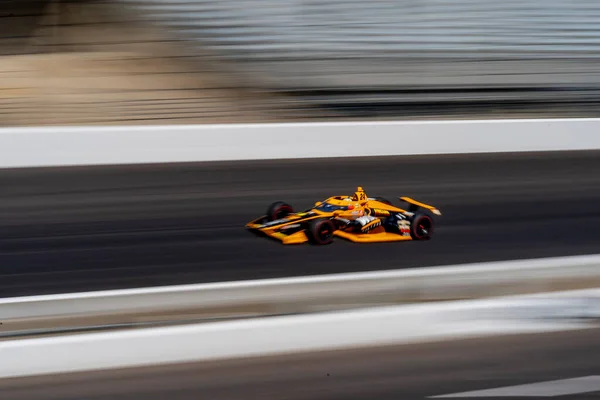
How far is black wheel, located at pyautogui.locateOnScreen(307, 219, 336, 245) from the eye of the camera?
580 centimetres

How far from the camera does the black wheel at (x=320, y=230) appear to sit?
580cm

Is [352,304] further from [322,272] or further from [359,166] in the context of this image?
[359,166]

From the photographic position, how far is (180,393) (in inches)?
138

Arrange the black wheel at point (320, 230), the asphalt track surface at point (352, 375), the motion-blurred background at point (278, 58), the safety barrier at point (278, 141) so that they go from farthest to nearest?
the motion-blurred background at point (278, 58) < the safety barrier at point (278, 141) < the black wheel at point (320, 230) < the asphalt track surface at point (352, 375)

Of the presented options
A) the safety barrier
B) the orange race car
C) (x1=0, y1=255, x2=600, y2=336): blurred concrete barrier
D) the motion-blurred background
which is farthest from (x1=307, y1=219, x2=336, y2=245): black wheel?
the motion-blurred background

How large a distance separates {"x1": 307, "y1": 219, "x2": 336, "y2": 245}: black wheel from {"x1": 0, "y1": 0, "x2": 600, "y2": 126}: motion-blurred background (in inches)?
158

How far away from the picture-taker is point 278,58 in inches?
400

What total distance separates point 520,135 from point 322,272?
509 centimetres

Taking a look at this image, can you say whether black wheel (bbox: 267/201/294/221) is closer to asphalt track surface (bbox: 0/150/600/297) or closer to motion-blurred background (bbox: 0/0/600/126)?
asphalt track surface (bbox: 0/150/600/297)

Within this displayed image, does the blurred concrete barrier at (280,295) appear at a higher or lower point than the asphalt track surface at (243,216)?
lower

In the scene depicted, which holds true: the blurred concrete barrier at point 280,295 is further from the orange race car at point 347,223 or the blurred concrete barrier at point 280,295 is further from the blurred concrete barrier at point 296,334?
the orange race car at point 347,223

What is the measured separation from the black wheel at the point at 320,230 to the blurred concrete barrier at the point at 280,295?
1613 millimetres

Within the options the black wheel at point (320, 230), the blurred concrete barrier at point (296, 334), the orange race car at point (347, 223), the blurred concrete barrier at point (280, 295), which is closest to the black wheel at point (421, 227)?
the orange race car at point (347, 223)

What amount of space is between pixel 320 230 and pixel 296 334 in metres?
1.95
